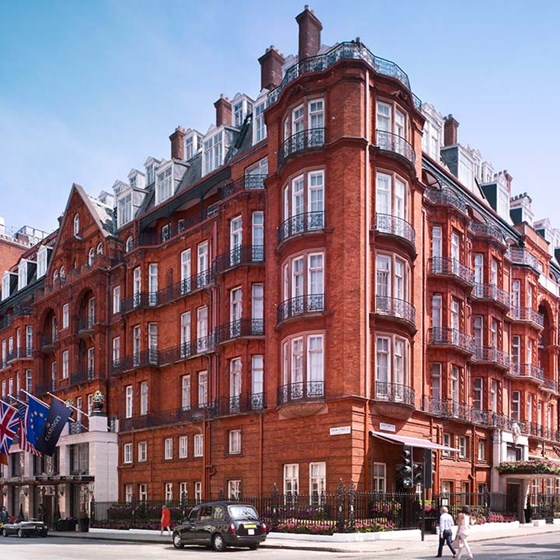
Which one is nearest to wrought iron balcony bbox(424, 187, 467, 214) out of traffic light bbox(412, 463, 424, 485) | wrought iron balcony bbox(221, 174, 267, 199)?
wrought iron balcony bbox(221, 174, 267, 199)

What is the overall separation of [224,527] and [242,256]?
15163mm

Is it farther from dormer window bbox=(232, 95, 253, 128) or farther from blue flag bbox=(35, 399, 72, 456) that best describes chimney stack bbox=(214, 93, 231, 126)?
blue flag bbox=(35, 399, 72, 456)

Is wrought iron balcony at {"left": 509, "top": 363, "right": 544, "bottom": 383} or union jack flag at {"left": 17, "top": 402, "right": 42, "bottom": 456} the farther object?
wrought iron balcony at {"left": 509, "top": 363, "right": 544, "bottom": 383}

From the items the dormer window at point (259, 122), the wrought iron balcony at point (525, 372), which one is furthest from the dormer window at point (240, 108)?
the wrought iron balcony at point (525, 372)

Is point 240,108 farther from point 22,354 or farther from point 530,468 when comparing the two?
point 22,354

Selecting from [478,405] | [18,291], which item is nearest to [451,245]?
[478,405]

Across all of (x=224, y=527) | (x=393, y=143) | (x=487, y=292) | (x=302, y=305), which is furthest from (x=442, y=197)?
(x=224, y=527)

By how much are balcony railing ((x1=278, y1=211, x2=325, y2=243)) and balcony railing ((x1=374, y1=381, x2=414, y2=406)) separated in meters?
6.94

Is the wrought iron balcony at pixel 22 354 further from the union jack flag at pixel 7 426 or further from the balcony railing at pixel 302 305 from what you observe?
the balcony railing at pixel 302 305

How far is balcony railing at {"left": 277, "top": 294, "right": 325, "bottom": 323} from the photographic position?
35.5 m

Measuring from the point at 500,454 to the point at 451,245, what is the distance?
1149cm

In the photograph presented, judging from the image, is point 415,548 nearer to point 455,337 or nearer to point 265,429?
point 265,429

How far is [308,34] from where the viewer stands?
Result: 42469 mm

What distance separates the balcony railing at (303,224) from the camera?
36.2m
